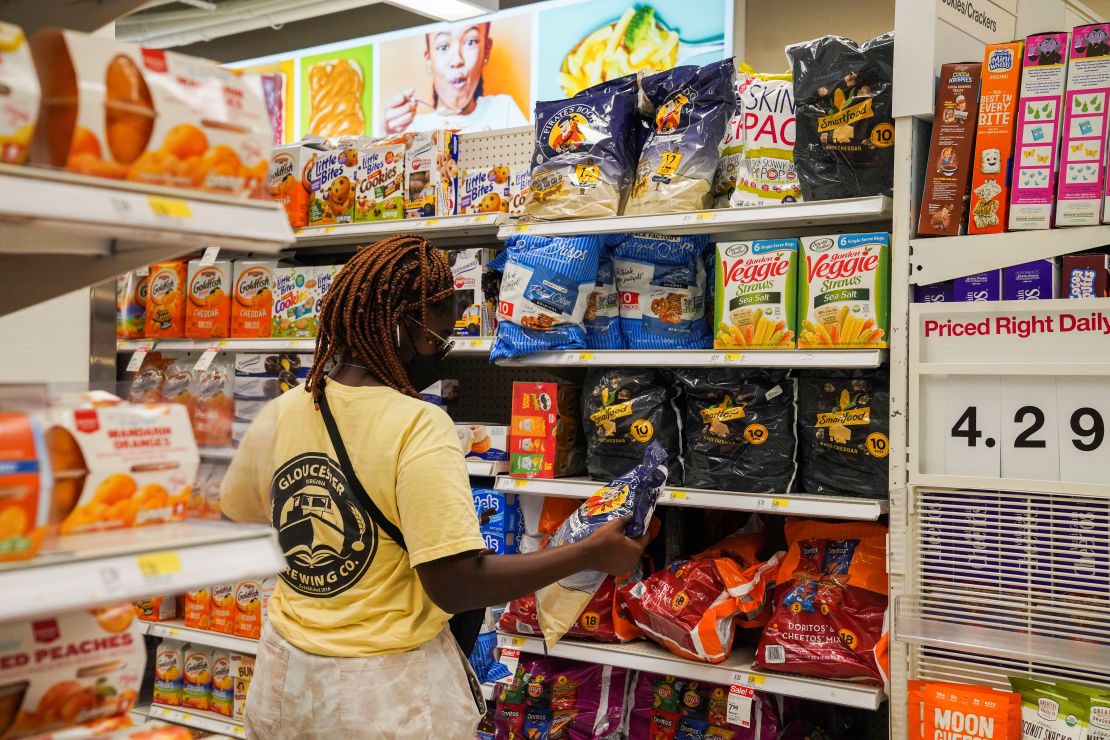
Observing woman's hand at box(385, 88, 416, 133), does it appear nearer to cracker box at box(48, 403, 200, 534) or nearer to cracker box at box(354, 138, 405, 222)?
cracker box at box(354, 138, 405, 222)

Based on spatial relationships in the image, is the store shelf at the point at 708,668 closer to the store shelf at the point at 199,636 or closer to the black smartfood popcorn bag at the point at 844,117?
the store shelf at the point at 199,636

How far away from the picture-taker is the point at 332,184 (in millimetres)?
3986

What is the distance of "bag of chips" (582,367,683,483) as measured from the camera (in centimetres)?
320

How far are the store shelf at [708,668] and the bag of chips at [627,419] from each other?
530 millimetres

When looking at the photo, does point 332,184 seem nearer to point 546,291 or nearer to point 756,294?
point 546,291

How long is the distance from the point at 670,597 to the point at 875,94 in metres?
1.53

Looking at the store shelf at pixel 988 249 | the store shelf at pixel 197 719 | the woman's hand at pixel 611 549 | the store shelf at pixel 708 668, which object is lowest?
the store shelf at pixel 197 719

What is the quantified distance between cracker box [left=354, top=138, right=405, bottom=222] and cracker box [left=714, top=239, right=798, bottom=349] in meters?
1.36

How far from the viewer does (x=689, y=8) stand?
5.79 meters

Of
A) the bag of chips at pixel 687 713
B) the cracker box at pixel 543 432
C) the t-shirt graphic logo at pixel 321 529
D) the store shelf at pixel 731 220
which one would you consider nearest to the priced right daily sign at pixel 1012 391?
the store shelf at pixel 731 220

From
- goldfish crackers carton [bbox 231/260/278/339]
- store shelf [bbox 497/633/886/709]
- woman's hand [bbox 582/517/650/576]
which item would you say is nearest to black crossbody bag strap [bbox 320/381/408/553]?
woman's hand [bbox 582/517/650/576]

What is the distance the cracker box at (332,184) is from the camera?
3.95 metres

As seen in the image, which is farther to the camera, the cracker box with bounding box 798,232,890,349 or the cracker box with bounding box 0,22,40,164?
the cracker box with bounding box 798,232,890,349

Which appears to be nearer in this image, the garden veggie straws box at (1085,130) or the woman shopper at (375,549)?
the woman shopper at (375,549)
